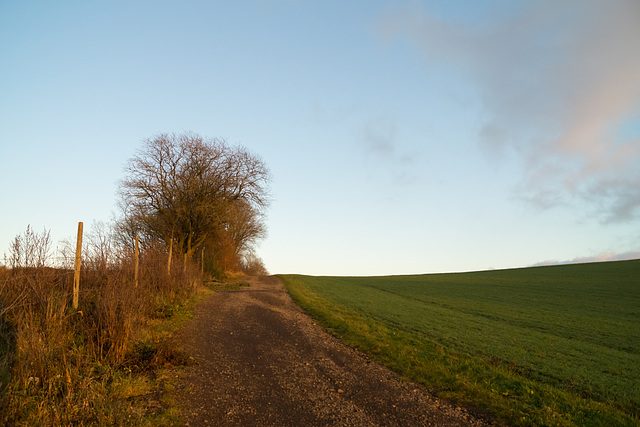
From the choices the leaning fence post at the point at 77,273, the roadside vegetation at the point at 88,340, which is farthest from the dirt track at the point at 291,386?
the leaning fence post at the point at 77,273

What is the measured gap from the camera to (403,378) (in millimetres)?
8492

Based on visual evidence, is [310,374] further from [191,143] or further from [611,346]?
[191,143]

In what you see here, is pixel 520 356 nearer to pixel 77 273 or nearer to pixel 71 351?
pixel 71 351

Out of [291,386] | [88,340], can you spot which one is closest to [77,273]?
[88,340]

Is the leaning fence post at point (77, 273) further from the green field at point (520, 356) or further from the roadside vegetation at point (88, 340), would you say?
the green field at point (520, 356)

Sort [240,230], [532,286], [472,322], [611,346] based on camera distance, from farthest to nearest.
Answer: [240,230] → [532,286] → [472,322] → [611,346]

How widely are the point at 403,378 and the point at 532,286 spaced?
39527 millimetres

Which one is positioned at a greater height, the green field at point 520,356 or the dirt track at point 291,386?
the dirt track at point 291,386

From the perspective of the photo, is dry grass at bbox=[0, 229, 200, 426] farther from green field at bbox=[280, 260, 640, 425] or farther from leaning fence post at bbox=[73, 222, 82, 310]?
green field at bbox=[280, 260, 640, 425]

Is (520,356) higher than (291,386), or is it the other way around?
(291,386)

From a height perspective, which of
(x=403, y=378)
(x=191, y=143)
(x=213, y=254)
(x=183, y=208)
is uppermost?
(x=191, y=143)

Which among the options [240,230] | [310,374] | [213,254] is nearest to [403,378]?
[310,374]

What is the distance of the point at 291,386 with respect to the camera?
7.69m

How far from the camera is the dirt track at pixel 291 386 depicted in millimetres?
6273
